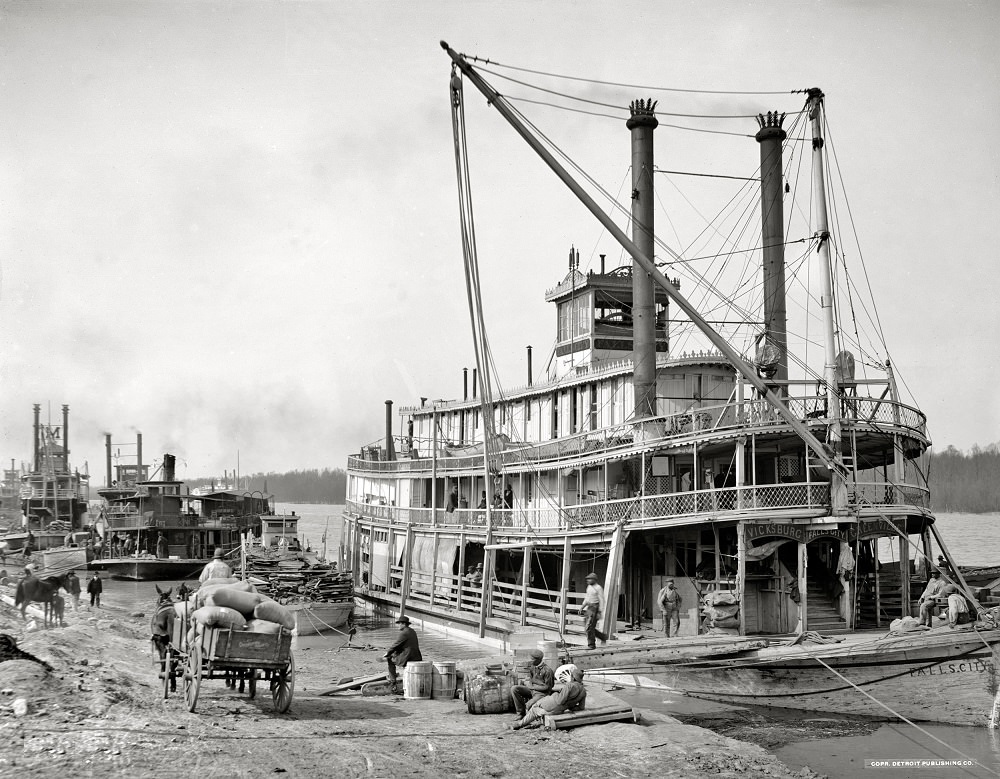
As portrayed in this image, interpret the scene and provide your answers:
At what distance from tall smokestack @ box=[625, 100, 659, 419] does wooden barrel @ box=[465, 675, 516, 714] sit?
44.7 feet

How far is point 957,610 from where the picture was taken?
18.0 metres

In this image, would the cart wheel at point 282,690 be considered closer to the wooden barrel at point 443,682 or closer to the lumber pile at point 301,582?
the wooden barrel at point 443,682

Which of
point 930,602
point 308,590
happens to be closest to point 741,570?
point 930,602

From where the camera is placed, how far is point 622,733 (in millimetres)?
13188

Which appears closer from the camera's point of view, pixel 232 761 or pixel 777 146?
pixel 232 761

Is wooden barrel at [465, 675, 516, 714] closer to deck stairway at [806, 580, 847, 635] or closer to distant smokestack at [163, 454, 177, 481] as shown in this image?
deck stairway at [806, 580, 847, 635]

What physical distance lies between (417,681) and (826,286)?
A: 1350cm

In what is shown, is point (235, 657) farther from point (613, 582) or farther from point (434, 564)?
point (434, 564)

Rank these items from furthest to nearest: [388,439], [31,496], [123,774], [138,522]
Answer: [31,496]
[138,522]
[388,439]
[123,774]

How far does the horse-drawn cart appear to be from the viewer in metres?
12.7

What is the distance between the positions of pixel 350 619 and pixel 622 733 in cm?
2048

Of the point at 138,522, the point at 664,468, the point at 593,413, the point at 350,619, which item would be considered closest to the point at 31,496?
the point at 138,522

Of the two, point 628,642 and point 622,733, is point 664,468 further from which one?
point 622,733

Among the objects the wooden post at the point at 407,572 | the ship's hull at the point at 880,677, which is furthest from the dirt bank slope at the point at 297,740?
the wooden post at the point at 407,572
